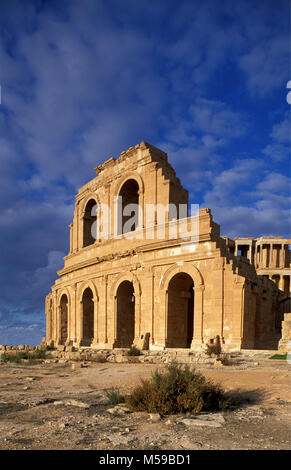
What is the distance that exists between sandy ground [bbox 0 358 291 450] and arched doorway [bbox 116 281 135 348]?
11.5 m

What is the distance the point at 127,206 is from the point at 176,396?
16878 mm

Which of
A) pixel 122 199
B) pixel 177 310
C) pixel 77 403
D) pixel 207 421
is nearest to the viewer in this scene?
A: pixel 207 421

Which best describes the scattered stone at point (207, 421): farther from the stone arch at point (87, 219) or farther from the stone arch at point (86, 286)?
the stone arch at point (87, 219)

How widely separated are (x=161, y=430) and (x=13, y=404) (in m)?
3.00

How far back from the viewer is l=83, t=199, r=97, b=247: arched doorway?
82.2 ft

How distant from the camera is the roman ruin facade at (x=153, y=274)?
47.1ft

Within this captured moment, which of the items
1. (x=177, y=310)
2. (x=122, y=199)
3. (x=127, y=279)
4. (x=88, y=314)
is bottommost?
(x=88, y=314)

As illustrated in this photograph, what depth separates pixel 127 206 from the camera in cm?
2162

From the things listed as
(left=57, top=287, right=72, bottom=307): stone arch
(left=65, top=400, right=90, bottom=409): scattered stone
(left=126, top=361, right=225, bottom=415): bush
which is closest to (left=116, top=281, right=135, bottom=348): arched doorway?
(left=57, top=287, right=72, bottom=307): stone arch

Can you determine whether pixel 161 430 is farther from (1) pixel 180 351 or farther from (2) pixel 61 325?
(2) pixel 61 325

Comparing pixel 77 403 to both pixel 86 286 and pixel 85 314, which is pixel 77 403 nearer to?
pixel 86 286

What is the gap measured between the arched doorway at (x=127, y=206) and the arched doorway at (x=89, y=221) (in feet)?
13.0

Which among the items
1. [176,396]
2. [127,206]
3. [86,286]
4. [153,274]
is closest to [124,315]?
[86,286]

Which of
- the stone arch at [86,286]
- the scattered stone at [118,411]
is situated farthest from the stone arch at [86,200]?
the scattered stone at [118,411]
